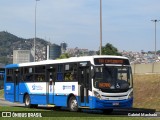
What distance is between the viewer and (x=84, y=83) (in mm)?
24281

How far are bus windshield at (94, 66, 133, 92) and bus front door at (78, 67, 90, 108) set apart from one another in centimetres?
72

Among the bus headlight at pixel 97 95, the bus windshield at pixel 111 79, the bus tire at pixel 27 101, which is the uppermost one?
the bus windshield at pixel 111 79

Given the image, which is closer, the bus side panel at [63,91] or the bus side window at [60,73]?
the bus side panel at [63,91]

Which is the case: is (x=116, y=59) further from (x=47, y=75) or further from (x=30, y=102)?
(x=30, y=102)

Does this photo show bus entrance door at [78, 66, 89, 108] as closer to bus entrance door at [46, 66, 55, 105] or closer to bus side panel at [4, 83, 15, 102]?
bus entrance door at [46, 66, 55, 105]

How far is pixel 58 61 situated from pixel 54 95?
6.77ft

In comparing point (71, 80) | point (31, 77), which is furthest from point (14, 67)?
point (71, 80)

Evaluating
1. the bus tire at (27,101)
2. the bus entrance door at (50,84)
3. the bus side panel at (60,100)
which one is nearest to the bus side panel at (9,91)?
the bus tire at (27,101)

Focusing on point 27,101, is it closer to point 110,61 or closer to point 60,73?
point 60,73

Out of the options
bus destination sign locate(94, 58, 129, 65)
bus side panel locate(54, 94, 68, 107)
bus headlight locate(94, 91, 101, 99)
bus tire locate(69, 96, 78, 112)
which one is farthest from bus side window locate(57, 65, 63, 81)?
bus headlight locate(94, 91, 101, 99)

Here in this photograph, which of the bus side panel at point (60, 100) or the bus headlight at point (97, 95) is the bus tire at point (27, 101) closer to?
the bus side panel at point (60, 100)

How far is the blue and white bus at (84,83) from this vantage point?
2338 centimetres

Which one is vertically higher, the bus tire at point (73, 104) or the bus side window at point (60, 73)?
the bus side window at point (60, 73)

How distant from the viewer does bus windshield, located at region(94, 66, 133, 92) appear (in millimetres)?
23391
